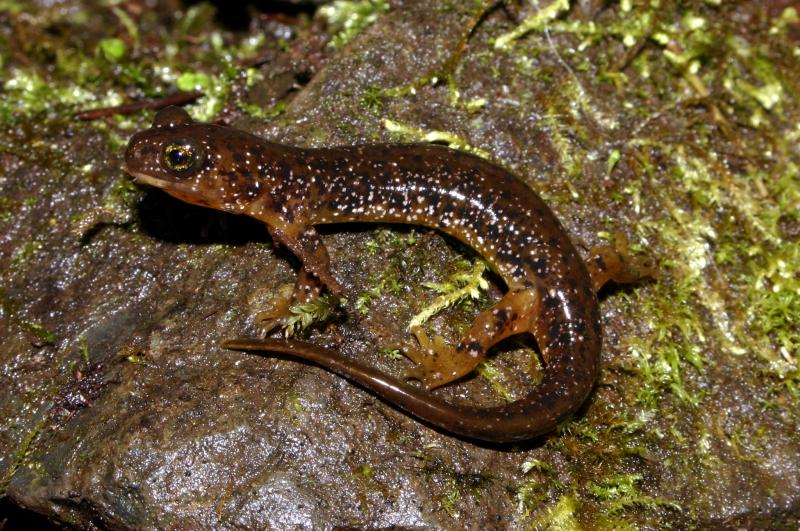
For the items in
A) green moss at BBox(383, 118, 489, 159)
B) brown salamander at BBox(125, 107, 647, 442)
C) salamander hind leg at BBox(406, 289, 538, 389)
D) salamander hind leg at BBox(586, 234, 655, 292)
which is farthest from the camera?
green moss at BBox(383, 118, 489, 159)

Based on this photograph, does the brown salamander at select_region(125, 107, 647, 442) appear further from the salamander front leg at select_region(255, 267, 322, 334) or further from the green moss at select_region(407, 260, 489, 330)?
the green moss at select_region(407, 260, 489, 330)

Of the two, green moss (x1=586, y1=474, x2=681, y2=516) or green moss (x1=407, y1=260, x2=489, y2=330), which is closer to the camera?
green moss (x1=586, y1=474, x2=681, y2=516)

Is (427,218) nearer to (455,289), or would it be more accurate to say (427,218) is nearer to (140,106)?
(455,289)

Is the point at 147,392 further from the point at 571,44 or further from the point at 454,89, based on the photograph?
the point at 571,44

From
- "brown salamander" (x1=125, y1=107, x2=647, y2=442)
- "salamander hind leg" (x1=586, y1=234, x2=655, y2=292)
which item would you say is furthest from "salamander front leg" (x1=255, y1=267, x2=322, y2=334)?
"salamander hind leg" (x1=586, y1=234, x2=655, y2=292)

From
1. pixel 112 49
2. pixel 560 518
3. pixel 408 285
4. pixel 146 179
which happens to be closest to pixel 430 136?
pixel 408 285

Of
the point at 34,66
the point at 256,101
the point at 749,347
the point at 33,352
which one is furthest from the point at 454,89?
the point at 34,66

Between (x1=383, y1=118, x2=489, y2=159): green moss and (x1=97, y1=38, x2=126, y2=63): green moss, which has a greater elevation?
(x1=97, y1=38, x2=126, y2=63): green moss

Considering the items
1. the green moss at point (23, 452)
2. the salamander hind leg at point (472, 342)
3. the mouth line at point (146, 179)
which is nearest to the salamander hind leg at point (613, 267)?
the salamander hind leg at point (472, 342)
